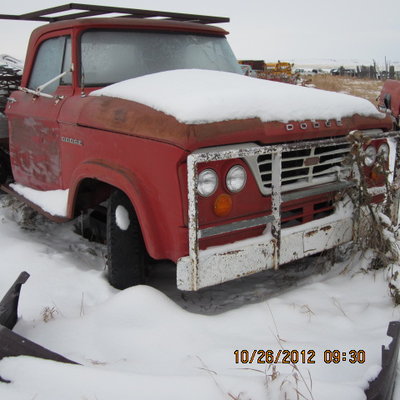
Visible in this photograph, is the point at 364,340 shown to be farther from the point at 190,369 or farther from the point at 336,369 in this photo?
the point at 190,369

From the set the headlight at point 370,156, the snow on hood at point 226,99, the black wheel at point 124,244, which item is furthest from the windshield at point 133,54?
the headlight at point 370,156

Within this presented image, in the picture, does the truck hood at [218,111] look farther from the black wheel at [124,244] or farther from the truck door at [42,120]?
the truck door at [42,120]

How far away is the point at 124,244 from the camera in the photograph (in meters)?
2.99

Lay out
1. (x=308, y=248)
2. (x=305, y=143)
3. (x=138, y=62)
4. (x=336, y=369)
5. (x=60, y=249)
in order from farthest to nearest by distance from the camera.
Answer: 1. (x=60, y=249)
2. (x=138, y=62)
3. (x=308, y=248)
4. (x=305, y=143)
5. (x=336, y=369)

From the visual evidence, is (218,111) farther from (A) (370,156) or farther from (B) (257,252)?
(A) (370,156)

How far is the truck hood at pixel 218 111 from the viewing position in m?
2.47

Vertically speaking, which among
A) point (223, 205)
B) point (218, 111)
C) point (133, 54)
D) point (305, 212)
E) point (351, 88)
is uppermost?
point (351, 88)

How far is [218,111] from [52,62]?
2213 mm

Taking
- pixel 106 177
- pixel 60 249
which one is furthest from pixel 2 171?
pixel 106 177

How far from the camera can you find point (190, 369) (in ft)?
7.32

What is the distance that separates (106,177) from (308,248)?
1.32 m

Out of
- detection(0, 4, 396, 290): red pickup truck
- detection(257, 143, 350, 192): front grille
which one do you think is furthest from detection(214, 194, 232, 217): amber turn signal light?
detection(257, 143, 350, 192): front grille

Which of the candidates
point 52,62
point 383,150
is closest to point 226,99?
point 383,150

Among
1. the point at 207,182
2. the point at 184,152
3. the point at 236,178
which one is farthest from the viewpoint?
the point at 236,178
